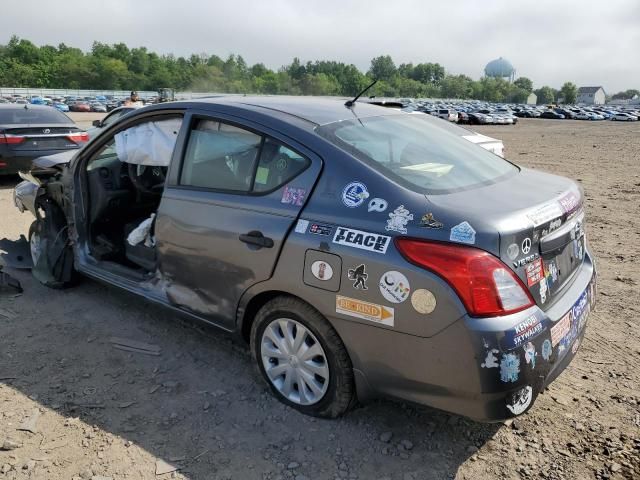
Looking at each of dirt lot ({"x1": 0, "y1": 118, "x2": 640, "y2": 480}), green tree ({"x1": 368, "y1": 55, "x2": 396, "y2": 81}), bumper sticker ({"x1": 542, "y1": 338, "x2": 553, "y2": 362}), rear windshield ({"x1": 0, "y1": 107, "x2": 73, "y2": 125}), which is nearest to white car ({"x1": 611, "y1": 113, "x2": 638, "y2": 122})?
rear windshield ({"x1": 0, "y1": 107, "x2": 73, "y2": 125})

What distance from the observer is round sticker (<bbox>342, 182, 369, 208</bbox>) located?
2463mm

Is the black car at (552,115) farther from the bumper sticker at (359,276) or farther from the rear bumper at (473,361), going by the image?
the bumper sticker at (359,276)

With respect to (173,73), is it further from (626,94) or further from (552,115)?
(626,94)

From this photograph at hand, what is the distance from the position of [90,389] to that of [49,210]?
82.8 inches

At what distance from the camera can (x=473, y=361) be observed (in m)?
2.17

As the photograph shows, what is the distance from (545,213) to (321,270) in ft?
3.59

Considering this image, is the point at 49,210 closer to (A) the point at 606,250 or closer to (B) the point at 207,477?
(B) the point at 207,477

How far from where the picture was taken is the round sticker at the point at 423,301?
2.21 m

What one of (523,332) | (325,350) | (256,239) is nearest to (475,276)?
(523,332)

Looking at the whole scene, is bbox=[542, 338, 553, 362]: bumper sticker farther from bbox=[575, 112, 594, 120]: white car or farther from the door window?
bbox=[575, 112, 594, 120]: white car

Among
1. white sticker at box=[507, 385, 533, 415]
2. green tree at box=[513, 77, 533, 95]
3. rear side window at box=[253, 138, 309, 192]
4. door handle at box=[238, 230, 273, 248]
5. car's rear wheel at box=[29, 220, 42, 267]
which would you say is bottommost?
car's rear wheel at box=[29, 220, 42, 267]

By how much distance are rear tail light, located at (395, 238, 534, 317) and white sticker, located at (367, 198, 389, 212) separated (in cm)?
28

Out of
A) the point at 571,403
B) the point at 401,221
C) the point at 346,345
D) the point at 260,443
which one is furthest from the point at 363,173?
the point at 571,403

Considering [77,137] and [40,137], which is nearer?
[40,137]
